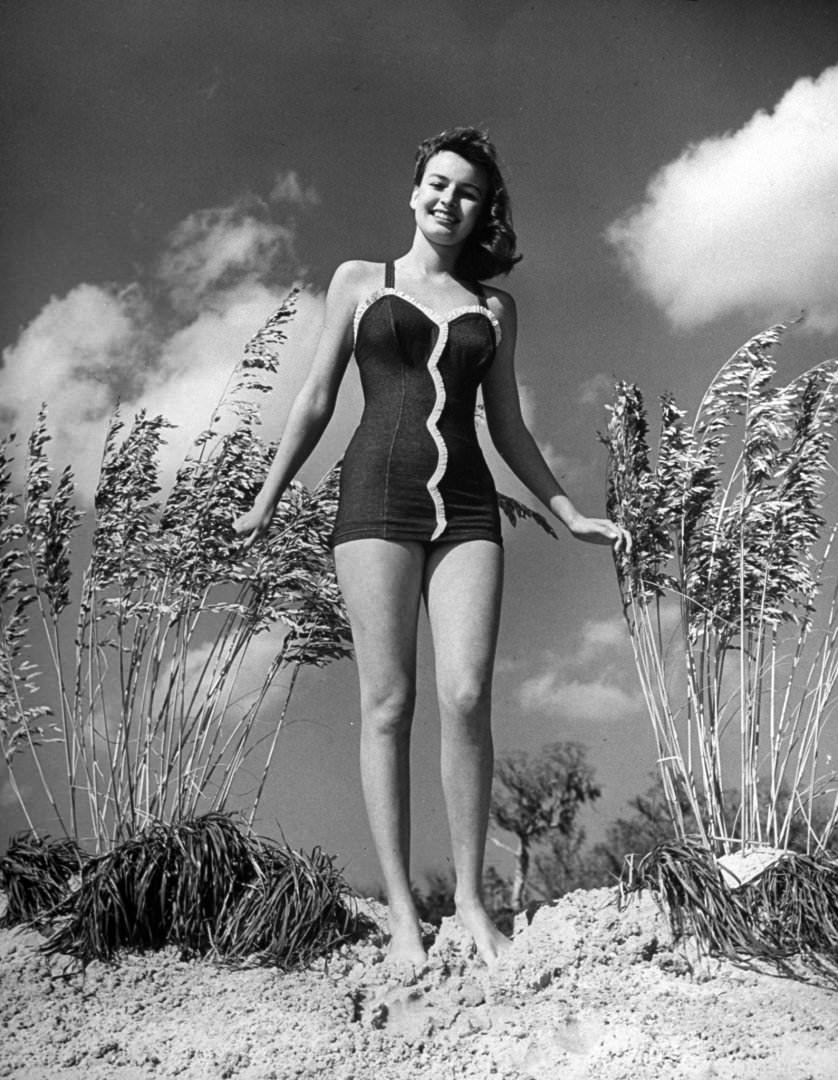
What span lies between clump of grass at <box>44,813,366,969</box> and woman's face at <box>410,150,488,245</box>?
1621 mm

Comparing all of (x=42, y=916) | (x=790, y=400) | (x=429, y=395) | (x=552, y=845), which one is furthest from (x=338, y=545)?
(x=552, y=845)

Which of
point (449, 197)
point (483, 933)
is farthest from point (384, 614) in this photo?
point (449, 197)

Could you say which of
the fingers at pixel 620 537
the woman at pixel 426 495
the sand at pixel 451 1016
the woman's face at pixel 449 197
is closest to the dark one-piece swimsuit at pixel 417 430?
the woman at pixel 426 495

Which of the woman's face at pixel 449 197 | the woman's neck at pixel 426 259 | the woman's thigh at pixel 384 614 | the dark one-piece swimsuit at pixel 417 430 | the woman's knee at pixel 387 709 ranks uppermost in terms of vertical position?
the woman's face at pixel 449 197

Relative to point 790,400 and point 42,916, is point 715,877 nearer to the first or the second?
point 790,400

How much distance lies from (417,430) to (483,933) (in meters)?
1.17

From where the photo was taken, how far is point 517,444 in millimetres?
2812

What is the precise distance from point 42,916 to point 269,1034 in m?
0.83

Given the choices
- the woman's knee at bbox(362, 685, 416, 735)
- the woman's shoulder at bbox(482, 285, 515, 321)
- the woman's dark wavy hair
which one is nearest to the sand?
the woman's knee at bbox(362, 685, 416, 735)

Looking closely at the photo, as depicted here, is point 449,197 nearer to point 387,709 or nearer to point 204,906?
point 387,709

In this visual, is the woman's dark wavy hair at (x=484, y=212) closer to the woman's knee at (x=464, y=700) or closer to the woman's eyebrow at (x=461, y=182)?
the woman's eyebrow at (x=461, y=182)

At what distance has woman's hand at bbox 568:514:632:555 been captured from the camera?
2.70 m

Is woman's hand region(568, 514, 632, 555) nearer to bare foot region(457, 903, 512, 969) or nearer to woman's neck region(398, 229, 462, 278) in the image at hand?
woman's neck region(398, 229, 462, 278)

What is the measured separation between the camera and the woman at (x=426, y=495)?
2475 mm
